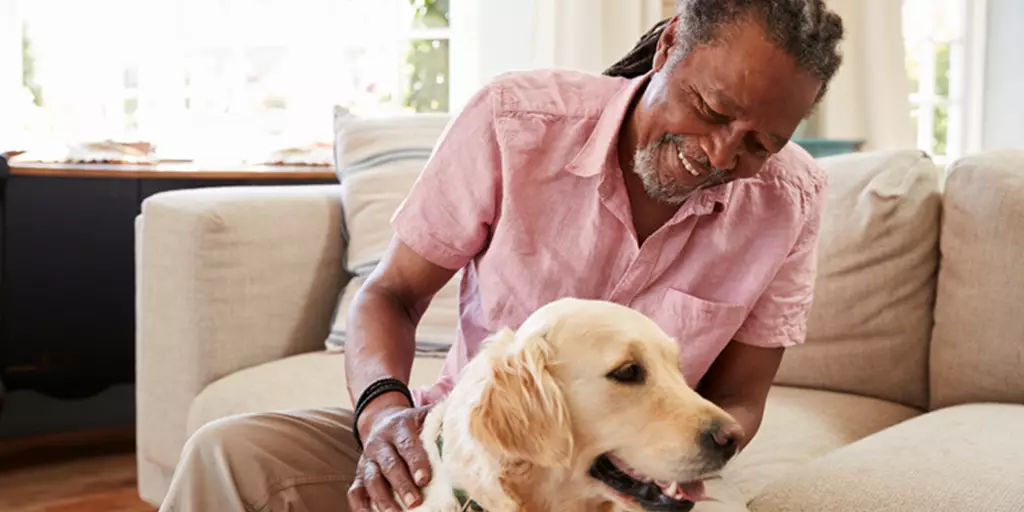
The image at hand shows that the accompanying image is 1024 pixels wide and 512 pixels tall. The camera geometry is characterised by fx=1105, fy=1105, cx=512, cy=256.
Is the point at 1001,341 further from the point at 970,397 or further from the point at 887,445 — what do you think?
the point at 887,445

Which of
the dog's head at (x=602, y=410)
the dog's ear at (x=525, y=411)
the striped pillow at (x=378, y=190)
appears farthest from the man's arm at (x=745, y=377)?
the striped pillow at (x=378, y=190)

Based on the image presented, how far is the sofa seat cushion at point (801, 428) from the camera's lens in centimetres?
172

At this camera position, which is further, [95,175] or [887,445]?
[95,175]

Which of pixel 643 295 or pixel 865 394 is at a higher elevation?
pixel 643 295

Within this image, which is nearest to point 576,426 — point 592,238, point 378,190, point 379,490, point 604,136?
point 379,490

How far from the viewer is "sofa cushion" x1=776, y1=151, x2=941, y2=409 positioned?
6.92 feet

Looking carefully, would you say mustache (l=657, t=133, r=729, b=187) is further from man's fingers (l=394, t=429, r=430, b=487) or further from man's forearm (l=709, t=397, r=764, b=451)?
man's fingers (l=394, t=429, r=430, b=487)

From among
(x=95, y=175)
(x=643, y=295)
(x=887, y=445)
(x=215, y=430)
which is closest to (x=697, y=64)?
(x=643, y=295)

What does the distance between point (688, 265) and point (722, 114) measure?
265 millimetres

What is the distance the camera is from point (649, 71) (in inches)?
62.7

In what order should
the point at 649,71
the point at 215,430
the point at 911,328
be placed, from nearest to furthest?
the point at 215,430 < the point at 649,71 < the point at 911,328

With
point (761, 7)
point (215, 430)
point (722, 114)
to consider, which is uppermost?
point (761, 7)

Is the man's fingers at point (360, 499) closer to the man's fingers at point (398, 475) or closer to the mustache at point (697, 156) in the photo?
the man's fingers at point (398, 475)

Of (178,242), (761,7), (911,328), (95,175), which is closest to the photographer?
(761,7)
